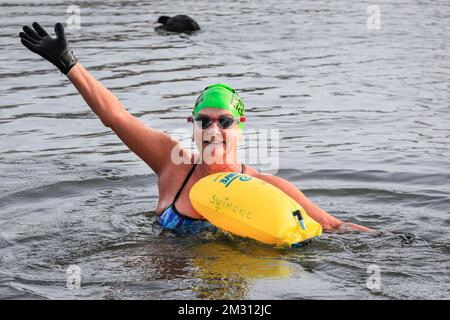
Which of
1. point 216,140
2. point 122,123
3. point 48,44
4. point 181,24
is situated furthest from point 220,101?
point 181,24

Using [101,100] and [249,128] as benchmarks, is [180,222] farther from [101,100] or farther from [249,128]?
[249,128]

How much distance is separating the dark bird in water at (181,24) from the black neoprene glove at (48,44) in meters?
12.4

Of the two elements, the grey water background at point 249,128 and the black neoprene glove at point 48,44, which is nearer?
the grey water background at point 249,128

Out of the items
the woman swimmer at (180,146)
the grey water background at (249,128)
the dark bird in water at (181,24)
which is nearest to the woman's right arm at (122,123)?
the woman swimmer at (180,146)

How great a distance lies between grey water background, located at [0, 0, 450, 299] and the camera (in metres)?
6.70

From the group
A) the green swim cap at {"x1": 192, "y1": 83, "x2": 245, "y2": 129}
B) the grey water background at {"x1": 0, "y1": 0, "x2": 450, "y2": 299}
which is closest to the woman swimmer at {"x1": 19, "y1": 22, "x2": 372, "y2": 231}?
the green swim cap at {"x1": 192, "y1": 83, "x2": 245, "y2": 129}

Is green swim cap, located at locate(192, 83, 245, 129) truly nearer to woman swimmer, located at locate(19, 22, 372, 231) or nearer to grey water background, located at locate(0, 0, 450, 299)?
woman swimmer, located at locate(19, 22, 372, 231)

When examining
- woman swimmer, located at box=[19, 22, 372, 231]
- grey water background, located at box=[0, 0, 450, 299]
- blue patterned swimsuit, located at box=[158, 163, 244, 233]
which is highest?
woman swimmer, located at box=[19, 22, 372, 231]

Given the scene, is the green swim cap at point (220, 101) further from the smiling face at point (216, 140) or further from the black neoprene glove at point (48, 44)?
the black neoprene glove at point (48, 44)

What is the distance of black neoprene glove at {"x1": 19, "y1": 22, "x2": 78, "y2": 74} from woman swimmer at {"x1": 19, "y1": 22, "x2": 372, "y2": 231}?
11mm

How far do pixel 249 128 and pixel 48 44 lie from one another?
553 centimetres

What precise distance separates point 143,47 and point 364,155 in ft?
25.9

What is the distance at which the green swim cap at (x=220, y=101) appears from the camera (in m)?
7.38
